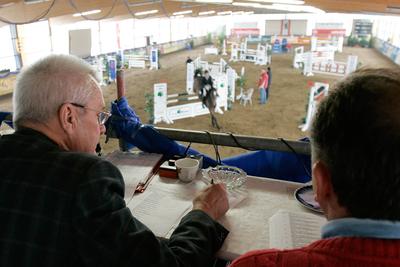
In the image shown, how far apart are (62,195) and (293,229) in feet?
2.33

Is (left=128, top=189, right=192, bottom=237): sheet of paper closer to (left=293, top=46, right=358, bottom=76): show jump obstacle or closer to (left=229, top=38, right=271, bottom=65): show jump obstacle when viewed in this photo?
(left=293, top=46, right=358, bottom=76): show jump obstacle

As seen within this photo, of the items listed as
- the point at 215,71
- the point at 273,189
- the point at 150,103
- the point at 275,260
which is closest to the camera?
the point at 275,260

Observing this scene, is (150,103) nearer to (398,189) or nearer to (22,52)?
(22,52)

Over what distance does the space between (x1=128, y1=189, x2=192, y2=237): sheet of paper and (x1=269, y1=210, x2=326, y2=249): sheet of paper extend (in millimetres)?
319

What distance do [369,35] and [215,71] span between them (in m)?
17.9

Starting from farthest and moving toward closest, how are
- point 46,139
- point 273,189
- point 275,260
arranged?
1. point 273,189
2. point 46,139
3. point 275,260

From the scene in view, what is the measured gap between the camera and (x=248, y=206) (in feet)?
4.25

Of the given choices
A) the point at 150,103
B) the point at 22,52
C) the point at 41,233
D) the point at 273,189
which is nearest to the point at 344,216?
the point at 41,233

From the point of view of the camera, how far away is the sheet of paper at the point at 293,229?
41.0 inches

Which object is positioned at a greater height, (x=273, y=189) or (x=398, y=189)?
(x=398, y=189)

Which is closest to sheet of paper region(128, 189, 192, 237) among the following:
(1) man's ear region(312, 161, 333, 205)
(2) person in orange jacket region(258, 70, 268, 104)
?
(1) man's ear region(312, 161, 333, 205)

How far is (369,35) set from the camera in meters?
23.3

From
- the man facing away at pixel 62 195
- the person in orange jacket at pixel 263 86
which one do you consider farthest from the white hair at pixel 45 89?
the person in orange jacket at pixel 263 86

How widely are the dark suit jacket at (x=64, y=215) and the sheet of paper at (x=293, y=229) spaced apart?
1.20ft
